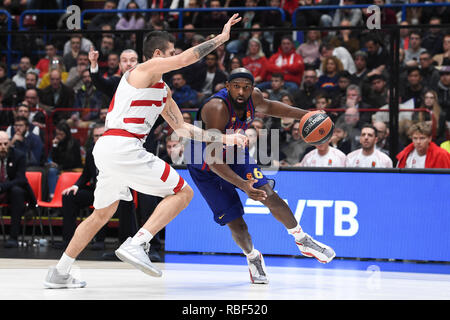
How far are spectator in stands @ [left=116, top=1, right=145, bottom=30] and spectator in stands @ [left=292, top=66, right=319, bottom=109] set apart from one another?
3.96 metres

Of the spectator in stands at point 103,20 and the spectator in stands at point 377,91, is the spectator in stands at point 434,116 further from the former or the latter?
the spectator in stands at point 103,20

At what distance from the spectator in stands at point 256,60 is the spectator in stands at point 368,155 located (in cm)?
188

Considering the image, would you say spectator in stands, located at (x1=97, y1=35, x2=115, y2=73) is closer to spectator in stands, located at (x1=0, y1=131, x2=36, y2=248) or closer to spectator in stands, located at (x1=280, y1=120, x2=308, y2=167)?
spectator in stands, located at (x1=0, y1=131, x2=36, y2=248)

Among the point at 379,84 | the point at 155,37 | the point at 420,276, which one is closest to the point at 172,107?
the point at 155,37

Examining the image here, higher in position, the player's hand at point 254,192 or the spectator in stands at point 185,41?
the spectator in stands at point 185,41

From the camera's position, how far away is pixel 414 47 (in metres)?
10.1

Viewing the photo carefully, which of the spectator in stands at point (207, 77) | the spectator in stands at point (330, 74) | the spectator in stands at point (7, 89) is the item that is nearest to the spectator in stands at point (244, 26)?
the spectator in stands at point (207, 77)

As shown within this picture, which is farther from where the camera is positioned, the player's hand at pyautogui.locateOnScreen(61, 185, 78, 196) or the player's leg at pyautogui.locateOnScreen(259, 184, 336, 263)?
the player's hand at pyautogui.locateOnScreen(61, 185, 78, 196)

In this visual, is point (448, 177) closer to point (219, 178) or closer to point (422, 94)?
point (422, 94)

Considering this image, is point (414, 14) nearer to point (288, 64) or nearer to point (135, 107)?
point (288, 64)

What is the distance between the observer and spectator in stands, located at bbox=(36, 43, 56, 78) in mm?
10859

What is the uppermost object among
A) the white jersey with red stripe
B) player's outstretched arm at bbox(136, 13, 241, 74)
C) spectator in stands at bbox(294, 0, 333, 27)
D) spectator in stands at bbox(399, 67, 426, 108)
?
spectator in stands at bbox(294, 0, 333, 27)


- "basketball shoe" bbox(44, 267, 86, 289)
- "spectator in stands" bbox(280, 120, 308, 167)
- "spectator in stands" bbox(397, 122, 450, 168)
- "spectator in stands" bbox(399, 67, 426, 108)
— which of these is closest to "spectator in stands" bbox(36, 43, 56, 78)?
"spectator in stands" bbox(280, 120, 308, 167)

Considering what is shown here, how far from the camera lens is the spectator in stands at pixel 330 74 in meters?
10.2
